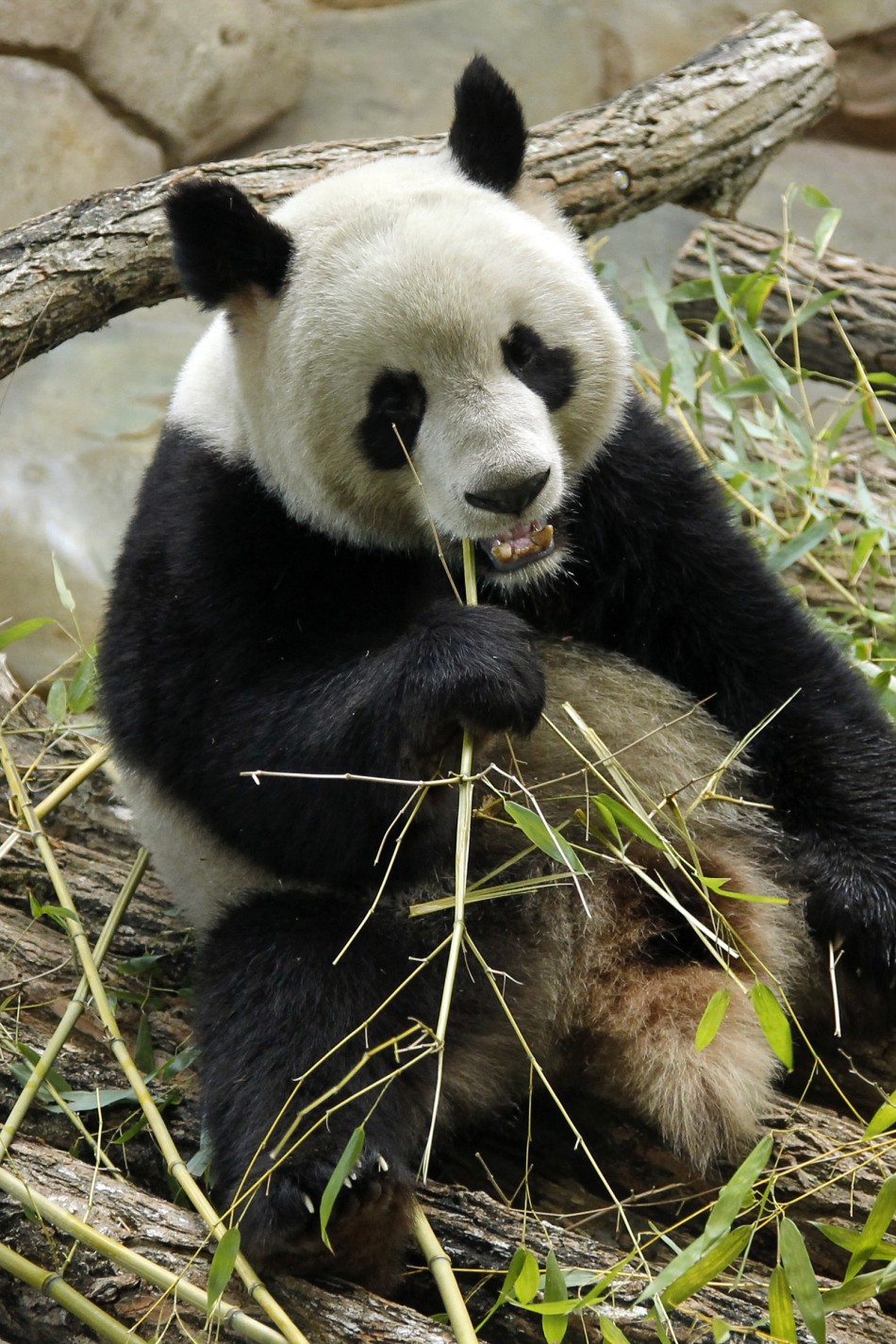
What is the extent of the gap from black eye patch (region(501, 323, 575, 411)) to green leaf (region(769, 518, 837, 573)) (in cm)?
132

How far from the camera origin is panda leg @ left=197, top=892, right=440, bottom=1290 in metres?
2.12

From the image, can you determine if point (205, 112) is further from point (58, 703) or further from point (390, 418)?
point (390, 418)

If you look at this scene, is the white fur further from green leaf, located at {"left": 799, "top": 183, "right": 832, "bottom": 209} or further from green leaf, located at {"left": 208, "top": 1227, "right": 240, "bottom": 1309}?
green leaf, located at {"left": 799, "top": 183, "right": 832, "bottom": 209}

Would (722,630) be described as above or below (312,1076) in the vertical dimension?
above

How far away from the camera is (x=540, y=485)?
2.25 m

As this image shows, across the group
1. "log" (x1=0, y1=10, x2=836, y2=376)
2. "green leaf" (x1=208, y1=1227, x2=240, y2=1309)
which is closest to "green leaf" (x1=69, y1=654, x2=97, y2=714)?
"log" (x1=0, y1=10, x2=836, y2=376)

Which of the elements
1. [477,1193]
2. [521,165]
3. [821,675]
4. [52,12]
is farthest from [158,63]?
[477,1193]

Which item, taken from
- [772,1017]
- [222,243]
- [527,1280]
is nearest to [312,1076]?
[527,1280]

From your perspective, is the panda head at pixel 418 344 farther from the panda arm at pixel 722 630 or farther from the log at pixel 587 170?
the log at pixel 587 170

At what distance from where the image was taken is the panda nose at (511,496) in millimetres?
2217

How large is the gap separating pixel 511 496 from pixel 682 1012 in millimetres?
997

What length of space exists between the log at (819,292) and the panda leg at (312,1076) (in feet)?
9.33

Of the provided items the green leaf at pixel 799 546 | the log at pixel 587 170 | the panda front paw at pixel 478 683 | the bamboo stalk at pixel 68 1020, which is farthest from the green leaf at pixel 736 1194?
the log at pixel 587 170

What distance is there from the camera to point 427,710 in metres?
2.29
